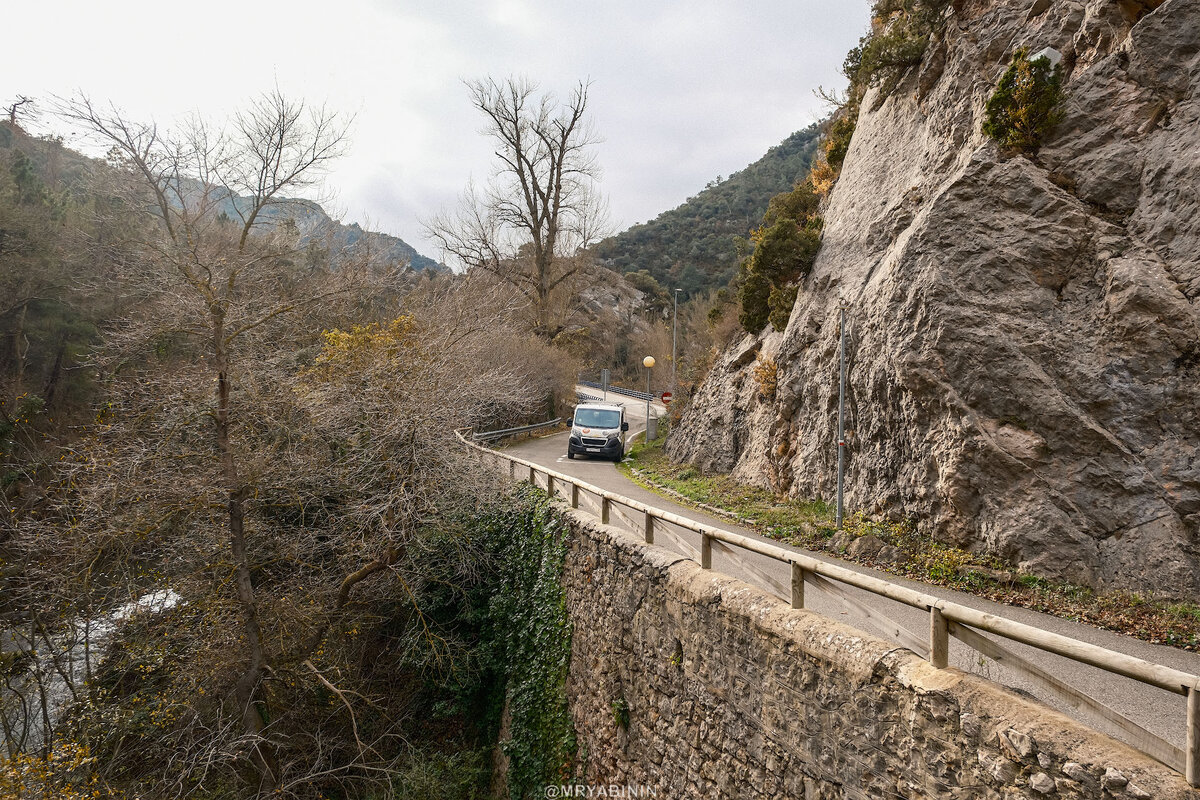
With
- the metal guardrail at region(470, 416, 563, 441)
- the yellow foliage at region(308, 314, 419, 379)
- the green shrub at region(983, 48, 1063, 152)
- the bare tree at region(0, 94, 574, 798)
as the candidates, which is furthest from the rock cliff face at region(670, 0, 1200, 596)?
the metal guardrail at region(470, 416, 563, 441)

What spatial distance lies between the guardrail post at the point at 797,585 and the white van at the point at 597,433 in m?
17.3

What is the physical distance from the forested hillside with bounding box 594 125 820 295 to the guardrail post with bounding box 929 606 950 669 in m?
55.1

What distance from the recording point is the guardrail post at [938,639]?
3719mm

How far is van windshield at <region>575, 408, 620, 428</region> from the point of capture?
2267 centimetres

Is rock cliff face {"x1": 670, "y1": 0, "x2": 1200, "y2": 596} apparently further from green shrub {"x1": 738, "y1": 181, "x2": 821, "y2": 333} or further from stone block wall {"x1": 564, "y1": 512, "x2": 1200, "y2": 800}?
stone block wall {"x1": 564, "y1": 512, "x2": 1200, "y2": 800}

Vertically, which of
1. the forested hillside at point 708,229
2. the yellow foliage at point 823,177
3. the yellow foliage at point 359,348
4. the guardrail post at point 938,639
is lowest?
the guardrail post at point 938,639

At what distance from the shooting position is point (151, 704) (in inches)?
404

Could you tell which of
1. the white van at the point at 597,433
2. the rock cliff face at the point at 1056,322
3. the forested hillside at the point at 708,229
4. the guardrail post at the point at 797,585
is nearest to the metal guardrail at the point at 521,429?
the white van at the point at 597,433

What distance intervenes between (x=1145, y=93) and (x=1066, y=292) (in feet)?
9.46

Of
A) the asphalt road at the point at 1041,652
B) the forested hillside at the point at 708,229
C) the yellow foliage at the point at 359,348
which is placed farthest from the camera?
the forested hillside at the point at 708,229

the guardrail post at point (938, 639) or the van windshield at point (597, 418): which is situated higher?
the guardrail post at point (938, 639)

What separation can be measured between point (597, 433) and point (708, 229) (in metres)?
51.0

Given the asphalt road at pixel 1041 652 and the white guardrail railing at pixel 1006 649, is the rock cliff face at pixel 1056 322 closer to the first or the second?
the asphalt road at pixel 1041 652

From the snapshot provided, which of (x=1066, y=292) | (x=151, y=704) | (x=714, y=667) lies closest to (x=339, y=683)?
(x=151, y=704)
